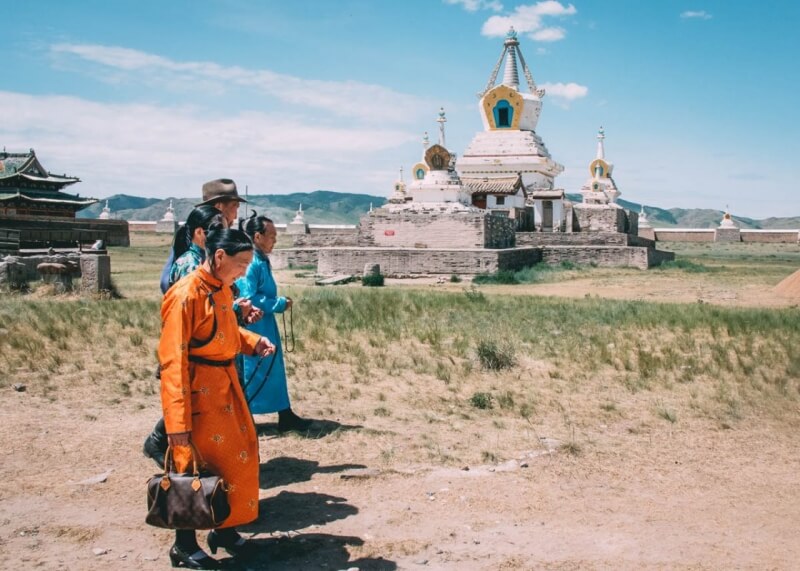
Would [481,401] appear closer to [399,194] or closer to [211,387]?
[211,387]

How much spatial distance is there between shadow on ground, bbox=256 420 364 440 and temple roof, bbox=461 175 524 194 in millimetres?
24272

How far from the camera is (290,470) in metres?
5.17

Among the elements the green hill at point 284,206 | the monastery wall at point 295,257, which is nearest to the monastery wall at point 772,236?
the monastery wall at point 295,257

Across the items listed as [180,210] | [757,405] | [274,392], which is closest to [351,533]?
[274,392]

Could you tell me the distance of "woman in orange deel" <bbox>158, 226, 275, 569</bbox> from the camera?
136 inches

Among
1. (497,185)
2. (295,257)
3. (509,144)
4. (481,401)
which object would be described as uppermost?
(509,144)

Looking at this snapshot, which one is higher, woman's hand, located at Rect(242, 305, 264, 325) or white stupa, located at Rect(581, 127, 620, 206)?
white stupa, located at Rect(581, 127, 620, 206)

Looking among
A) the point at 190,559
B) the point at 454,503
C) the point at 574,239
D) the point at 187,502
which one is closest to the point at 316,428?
the point at 454,503

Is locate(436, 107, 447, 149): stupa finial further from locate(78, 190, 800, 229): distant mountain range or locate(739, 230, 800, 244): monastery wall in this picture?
locate(78, 190, 800, 229): distant mountain range

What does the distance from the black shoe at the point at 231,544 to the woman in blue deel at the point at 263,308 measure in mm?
1625

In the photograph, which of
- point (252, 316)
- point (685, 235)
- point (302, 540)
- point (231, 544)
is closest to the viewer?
point (231, 544)

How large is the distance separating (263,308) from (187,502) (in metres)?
2.31

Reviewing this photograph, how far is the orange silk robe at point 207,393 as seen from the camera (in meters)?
3.43

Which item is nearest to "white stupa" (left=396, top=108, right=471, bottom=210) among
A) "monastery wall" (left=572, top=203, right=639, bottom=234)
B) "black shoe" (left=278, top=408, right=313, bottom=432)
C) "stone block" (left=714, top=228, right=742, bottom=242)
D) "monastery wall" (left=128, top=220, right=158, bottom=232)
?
"monastery wall" (left=572, top=203, right=639, bottom=234)
